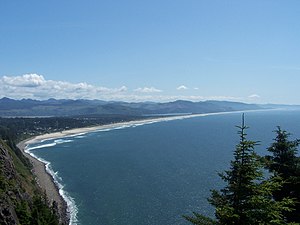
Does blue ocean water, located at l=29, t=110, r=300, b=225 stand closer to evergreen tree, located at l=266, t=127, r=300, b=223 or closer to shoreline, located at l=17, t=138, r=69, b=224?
shoreline, located at l=17, t=138, r=69, b=224

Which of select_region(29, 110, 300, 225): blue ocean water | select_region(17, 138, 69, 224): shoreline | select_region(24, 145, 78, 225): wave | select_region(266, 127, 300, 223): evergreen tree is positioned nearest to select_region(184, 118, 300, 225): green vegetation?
select_region(266, 127, 300, 223): evergreen tree

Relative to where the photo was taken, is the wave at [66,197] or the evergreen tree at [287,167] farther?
the wave at [66,197]

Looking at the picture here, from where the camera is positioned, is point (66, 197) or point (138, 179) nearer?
point (66, 197)

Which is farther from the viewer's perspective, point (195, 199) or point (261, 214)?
point (195, 199)

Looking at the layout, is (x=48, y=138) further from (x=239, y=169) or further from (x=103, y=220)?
(x=239, y=169)

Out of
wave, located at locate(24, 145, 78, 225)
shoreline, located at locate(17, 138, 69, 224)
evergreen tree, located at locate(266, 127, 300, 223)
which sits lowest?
wave, located at locate(24, 145, 78, 225)

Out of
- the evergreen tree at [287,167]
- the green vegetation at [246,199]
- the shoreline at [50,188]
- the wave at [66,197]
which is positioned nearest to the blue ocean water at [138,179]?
the wave at [66,197]

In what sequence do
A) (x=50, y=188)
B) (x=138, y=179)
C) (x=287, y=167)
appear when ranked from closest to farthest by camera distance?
1. (x=287, y=167)
2. (x=50, y=188)
3. (x=138, y=179)

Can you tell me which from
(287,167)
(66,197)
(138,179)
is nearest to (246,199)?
(287,167)

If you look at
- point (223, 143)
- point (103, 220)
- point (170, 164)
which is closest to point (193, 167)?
point (170, 164)

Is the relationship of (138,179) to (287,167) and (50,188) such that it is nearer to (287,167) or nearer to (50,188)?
(50,188)

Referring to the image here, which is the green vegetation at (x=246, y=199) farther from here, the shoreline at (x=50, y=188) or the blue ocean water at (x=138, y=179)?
the shoreline at (x=50, y=188)
